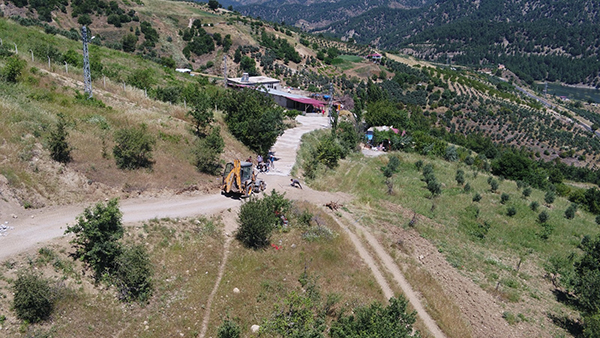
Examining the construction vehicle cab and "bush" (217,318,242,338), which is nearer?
"bush" (217,318,242,338)

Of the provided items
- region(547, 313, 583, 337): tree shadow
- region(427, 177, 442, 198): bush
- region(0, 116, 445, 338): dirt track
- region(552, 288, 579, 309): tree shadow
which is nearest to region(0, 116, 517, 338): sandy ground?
region(0, 116, 445, 338): dirt track

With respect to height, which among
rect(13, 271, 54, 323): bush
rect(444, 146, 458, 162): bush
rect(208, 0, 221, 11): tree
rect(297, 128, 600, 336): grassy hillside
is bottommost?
rect(444, 146, 458, 162): bush

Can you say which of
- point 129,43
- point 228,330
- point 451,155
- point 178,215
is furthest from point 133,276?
point 129,43

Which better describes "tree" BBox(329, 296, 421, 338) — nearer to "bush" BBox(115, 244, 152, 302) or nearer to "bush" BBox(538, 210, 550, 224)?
"bush" BBox(115, 244, 152, 302)

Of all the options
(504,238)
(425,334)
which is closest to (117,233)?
(425,334)

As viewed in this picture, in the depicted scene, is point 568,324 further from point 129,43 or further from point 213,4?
point 213,4

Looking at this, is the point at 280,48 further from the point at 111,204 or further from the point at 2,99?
the point at 111,204

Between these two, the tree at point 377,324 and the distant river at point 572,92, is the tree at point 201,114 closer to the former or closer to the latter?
the tree at point 377,324
